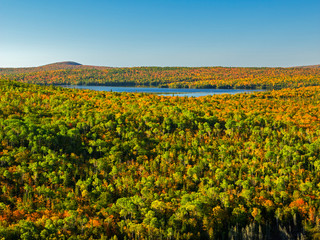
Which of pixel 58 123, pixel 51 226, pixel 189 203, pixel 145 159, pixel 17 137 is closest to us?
pixel 51 226

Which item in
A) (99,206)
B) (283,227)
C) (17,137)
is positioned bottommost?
(283,227)

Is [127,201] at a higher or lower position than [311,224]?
higher

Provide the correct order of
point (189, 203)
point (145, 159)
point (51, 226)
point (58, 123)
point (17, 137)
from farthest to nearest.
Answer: point (58, 123)
point (145, 159)
point (17, 137)
point (189, 203)
point (51, 226)

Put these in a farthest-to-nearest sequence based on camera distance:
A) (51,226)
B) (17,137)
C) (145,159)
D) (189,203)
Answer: (145,159), (17,137), (189,203), (51,226)

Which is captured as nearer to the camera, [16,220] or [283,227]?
[16,220]

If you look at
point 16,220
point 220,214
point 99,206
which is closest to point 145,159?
point 99,206

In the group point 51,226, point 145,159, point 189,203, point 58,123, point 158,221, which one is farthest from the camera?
point 58,123

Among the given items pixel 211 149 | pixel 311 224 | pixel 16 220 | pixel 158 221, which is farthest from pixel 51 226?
pixel 211 149

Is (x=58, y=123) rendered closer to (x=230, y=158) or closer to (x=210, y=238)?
(x=230, y=158)

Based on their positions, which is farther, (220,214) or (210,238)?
(220,214)

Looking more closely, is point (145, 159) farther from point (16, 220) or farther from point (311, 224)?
point (311, 224)
